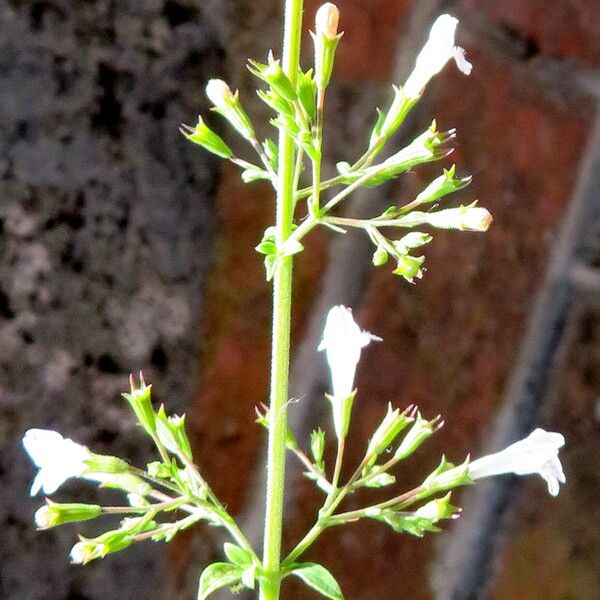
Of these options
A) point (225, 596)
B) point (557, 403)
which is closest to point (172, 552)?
point (225, 596)

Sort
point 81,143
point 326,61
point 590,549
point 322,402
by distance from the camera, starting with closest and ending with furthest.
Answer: point 326,61, point 81,143, point 322,402, point 590,549

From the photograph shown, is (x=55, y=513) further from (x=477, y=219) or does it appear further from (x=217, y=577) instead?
(x=477, y=219)

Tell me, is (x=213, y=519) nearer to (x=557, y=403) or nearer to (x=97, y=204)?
(x=97, y=204)

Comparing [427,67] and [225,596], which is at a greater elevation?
[427,67]

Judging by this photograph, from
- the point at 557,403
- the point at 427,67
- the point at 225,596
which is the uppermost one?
the point at 427,67

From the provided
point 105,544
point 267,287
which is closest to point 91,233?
point 267,287

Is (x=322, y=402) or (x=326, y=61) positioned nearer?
(x=326, y=61)

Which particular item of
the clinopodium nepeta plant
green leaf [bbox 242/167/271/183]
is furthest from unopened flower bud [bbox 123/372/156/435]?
green leaf [bbox 242/167/271/183]

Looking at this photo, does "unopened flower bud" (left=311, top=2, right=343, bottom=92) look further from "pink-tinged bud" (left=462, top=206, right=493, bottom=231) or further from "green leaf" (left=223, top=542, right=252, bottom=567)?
"green leaf" (left=223, top=542, right=252, bottom=567)
